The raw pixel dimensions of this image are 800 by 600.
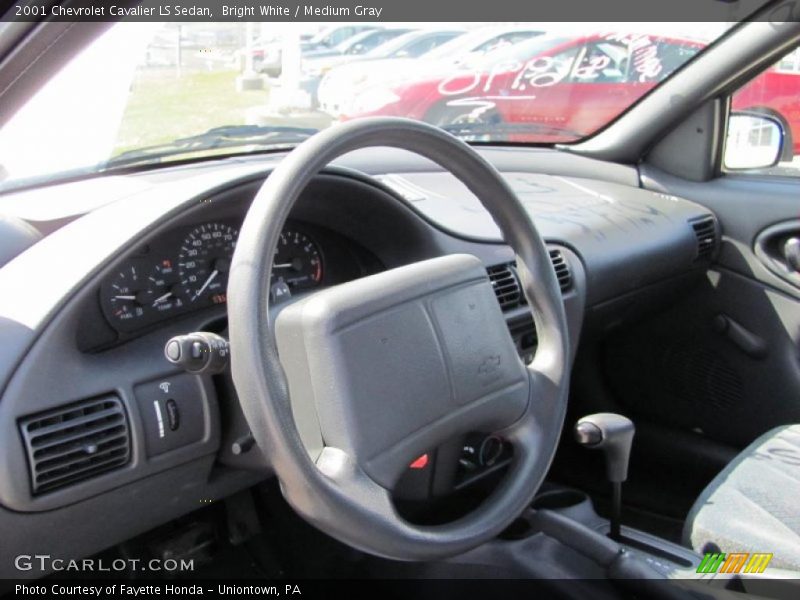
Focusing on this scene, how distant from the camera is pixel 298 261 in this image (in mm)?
1939

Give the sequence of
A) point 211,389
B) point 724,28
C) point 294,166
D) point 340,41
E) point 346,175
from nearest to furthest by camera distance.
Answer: point 294,166
point 211,389
point 346,175
point 724,28
point 340,41

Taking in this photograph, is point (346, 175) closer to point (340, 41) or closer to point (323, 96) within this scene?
point (323, 96)

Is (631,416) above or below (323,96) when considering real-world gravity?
below

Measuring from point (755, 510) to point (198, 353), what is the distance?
126cm

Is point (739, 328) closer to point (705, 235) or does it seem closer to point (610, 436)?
point (705, 235)

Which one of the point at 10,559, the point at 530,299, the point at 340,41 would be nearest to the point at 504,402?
the point at 530,299

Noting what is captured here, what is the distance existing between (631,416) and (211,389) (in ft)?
6.15

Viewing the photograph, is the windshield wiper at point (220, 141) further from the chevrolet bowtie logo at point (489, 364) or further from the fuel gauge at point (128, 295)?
the chevrolet bowtie logo at point (489, 364)

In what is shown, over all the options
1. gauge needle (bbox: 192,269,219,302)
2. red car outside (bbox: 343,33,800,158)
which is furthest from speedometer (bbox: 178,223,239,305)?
red car outside (bbox: 343,33,800,158)

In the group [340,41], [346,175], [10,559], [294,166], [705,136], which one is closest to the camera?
[294,166]

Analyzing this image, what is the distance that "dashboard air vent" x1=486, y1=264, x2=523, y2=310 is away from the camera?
2074 millimetres

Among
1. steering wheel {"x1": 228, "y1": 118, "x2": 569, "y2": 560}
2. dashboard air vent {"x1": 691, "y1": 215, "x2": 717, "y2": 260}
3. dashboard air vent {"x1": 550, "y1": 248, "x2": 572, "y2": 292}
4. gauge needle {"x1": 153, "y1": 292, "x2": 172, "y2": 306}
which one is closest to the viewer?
steering wheel {"x1": 228, "y1": 118, "x2": 569, "y2": 560}

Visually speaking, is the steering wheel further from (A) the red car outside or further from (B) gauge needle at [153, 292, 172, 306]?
(A) the red car outside

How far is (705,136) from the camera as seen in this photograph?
3.02m
